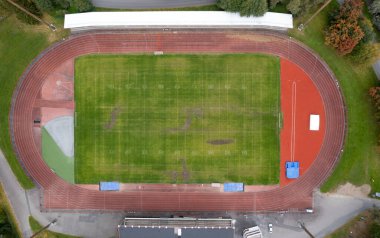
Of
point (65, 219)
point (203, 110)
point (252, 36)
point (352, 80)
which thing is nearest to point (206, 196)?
point (203, 110)

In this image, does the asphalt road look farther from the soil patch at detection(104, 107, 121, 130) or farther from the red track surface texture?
the soil patch at detection(104, 107, 121, 130)

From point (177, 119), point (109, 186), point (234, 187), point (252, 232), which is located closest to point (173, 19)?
point (177, 119)

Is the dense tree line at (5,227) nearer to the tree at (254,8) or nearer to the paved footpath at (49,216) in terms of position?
the paved footpath at (49,216)

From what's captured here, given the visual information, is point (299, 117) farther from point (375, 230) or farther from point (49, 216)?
point (49, 216)

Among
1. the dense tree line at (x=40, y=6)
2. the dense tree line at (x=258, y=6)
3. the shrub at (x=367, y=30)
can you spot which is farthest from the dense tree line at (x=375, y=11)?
the dense tree line at (x=40, y=6)

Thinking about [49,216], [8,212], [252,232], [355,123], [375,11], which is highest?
[375,11]

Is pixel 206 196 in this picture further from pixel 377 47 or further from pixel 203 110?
pixel 377 47
